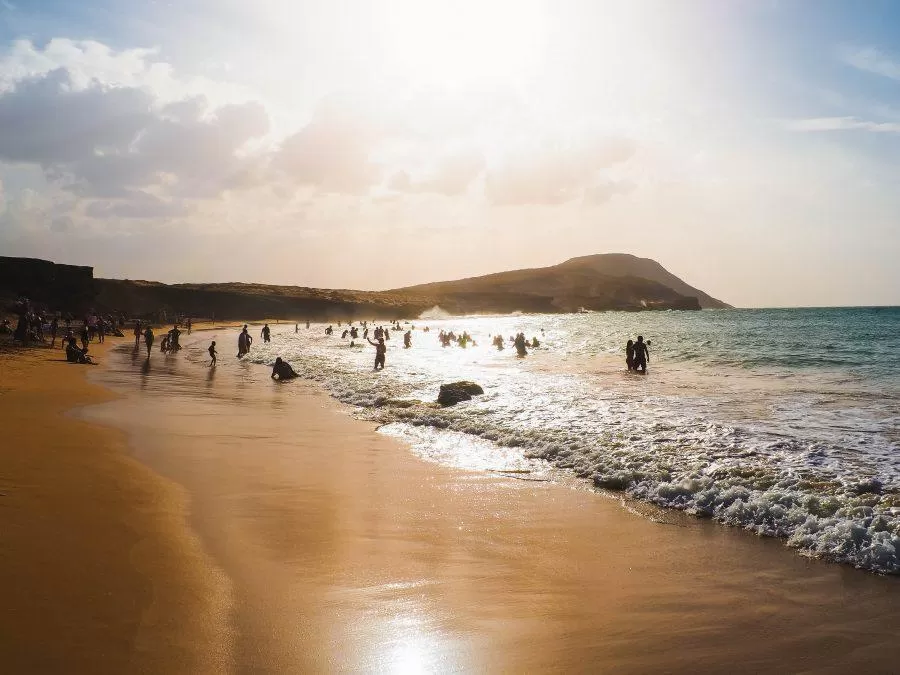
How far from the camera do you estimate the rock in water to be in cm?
1906

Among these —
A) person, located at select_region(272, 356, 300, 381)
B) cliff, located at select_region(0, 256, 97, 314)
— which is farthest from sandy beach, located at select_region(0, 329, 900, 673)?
cliff, located at select_region(0, 256, 97, 314)

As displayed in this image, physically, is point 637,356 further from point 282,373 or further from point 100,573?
point 100,573

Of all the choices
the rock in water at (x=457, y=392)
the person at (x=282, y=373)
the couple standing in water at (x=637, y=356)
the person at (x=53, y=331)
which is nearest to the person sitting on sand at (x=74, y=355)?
the person at (x=53, y=331)

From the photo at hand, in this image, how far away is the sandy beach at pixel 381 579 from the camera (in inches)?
177

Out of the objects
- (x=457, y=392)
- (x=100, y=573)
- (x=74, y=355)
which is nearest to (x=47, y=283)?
(x=74, y=355)

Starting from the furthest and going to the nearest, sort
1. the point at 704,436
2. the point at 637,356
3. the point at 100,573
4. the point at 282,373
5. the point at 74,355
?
the point at 637,356
the point at 74,355
the point at 282,373
the point at 704,436
the point at 100,573

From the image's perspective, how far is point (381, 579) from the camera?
232 inches

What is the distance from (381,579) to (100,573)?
8.38 ft

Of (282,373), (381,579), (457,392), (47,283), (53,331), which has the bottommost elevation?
(381,579)

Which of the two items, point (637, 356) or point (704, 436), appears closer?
point (704, 436)

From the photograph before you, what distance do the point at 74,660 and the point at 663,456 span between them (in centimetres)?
974

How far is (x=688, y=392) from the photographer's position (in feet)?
70.1

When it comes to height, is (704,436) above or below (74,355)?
above

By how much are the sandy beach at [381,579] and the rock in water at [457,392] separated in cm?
814
